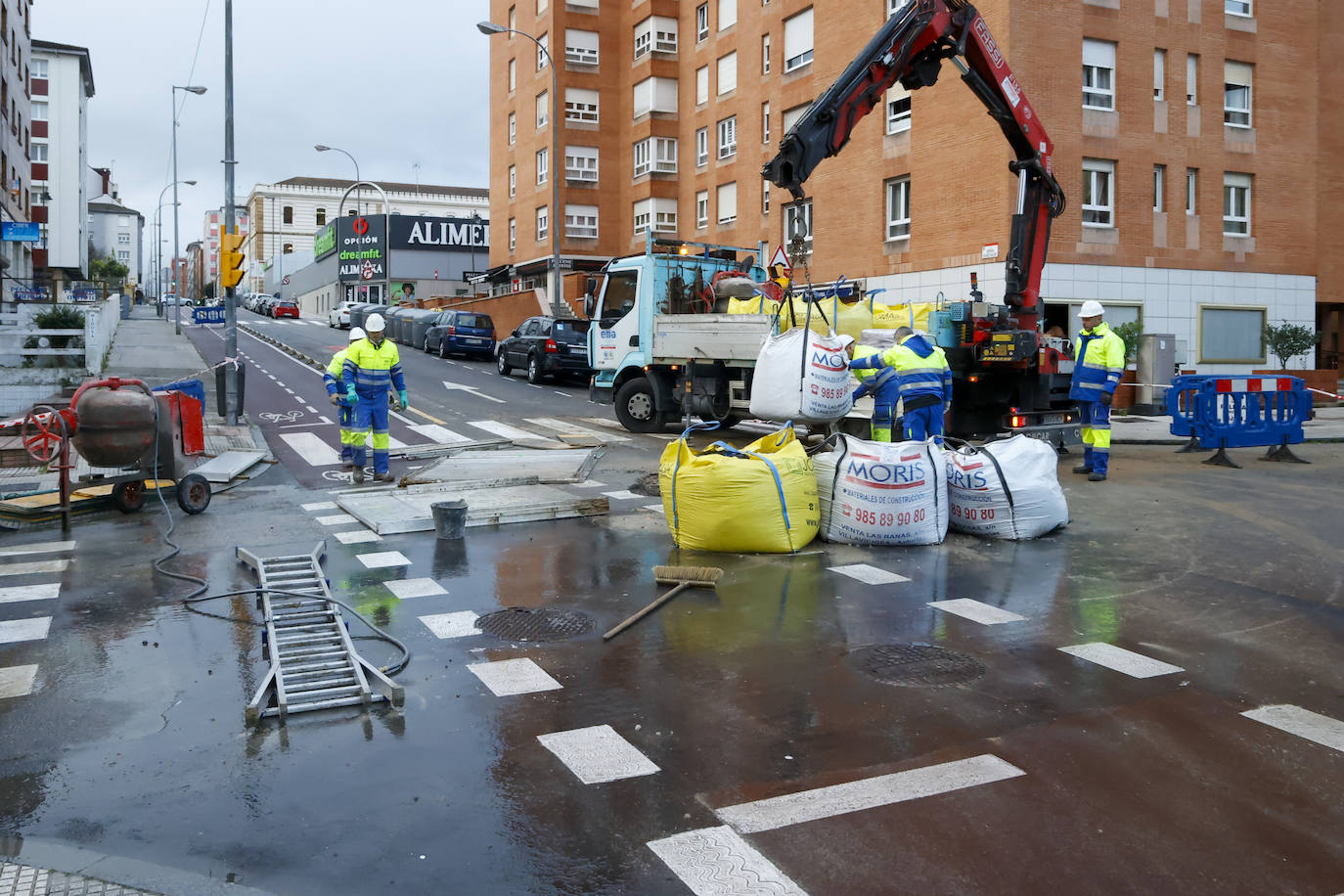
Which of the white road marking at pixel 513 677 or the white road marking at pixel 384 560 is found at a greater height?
the white road marking at pixel 384 560

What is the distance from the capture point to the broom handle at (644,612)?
20.5ft

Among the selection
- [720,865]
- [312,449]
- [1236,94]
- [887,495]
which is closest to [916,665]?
[720,865]

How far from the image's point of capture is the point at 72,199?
6028 cm

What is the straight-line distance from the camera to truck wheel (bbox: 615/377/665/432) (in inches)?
690

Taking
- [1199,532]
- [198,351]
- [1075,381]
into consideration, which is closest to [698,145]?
[198,351]

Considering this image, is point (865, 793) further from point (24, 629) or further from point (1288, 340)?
point (1288, 340)

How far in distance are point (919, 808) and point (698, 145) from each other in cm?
3953

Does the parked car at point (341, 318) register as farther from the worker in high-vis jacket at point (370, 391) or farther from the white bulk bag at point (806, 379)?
the white bulk bag at point (806, 379)

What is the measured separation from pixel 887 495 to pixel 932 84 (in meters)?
7.49

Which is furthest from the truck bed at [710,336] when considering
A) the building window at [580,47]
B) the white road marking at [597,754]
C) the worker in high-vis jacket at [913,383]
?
the building window at [580,47]

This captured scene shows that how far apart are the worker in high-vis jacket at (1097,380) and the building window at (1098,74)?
1583cm

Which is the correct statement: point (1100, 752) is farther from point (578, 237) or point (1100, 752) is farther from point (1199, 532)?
point (578, 237)

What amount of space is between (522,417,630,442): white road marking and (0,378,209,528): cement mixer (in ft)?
23.4

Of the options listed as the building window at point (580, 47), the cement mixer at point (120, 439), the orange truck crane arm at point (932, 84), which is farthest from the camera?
the building window at point (580, 47)
